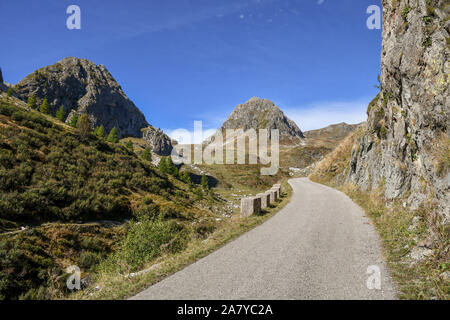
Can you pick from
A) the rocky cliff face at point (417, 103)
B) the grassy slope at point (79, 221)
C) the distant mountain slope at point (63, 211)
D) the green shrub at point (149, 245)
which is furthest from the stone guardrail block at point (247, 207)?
the rocky cliff face at point (417, 103)

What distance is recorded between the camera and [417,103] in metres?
9.19

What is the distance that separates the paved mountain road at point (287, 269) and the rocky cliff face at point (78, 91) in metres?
176

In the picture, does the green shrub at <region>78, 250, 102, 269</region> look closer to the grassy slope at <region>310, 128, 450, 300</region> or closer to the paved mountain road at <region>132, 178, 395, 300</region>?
the paved mountain road at <region>132, 178, 395, 300</region>

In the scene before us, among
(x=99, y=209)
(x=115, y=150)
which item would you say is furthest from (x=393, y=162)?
(x=115, y=150)

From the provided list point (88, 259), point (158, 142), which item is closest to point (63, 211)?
point (88, 259)

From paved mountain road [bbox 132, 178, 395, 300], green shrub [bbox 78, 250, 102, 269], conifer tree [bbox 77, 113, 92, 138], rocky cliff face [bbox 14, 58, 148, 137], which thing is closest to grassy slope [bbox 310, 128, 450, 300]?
paved mountain road [bbox 132, 178, 395, 300]

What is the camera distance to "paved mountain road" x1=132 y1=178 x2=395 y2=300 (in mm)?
4594

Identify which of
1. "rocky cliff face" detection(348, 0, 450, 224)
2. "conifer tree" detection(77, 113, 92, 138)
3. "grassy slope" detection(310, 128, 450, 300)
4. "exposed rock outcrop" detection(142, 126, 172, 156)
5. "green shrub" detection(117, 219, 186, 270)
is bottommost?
"green shrub" detection(117, 219, 186, 270)

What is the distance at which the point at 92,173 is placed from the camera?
88.7ft

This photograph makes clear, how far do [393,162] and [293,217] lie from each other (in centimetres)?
695

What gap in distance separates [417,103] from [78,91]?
682ft

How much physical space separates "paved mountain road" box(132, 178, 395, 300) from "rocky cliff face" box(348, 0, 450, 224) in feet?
8.71

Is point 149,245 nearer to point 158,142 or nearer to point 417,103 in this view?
point 417,103

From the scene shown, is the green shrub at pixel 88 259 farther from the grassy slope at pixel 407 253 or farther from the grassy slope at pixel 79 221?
the grassy slope at pixel 407 253
